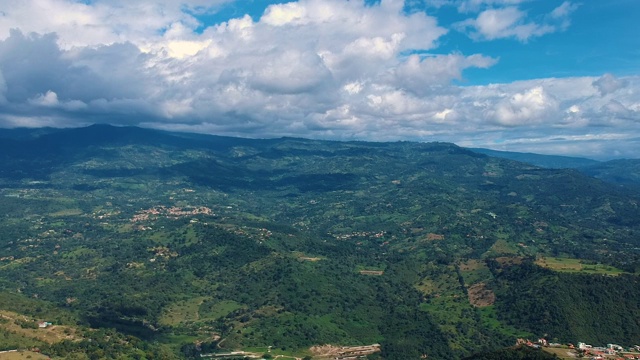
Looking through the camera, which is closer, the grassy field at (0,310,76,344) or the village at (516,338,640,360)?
the village at (516,338,640,360)

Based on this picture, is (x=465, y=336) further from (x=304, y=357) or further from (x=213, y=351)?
(x=213, y=351)

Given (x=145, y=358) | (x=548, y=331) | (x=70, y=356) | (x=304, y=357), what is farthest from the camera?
(x=548, y=331)

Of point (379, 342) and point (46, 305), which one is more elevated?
point (46, 305)

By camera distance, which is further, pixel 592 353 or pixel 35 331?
pixel 35 331

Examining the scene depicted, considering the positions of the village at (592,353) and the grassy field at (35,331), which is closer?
the village at (592,353)

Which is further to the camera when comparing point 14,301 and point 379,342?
point 379,342

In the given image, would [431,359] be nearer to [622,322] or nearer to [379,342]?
[379,342]

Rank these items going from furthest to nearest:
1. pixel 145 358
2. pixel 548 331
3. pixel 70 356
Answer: pixel 548 331 < pixel 145 358 < pixel 70 356

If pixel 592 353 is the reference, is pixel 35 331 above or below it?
above

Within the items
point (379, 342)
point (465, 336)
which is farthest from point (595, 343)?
point (379, 342)
